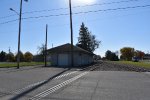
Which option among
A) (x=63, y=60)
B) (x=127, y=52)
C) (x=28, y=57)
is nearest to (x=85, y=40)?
(x=28, y=57)

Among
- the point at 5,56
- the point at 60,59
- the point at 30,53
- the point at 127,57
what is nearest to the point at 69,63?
the point at 60,59

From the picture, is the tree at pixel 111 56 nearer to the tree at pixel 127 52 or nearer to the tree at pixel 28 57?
the tree at pixel 127 52

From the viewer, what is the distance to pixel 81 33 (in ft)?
344

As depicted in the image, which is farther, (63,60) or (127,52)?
(127,52)

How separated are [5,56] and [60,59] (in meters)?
84.7

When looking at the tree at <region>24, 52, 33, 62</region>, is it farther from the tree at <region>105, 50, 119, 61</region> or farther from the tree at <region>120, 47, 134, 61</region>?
the tree at <region>120, 47, 134, 61</region>

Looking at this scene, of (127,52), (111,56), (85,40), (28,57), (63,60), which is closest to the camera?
(63,60)

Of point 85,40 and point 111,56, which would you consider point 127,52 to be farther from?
point 85,40

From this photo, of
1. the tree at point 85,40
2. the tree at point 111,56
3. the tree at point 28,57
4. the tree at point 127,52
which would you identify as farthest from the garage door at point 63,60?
the tree at point 127,52

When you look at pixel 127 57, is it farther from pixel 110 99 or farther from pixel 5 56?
pixel 110 99

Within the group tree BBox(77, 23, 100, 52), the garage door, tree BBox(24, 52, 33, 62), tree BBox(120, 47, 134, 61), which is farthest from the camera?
tree BBox(120, 47, 134, 61)

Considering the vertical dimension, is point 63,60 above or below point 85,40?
below

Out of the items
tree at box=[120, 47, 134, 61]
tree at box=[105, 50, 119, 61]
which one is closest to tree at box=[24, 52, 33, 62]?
tree at box=[105, 50, 119, 61]

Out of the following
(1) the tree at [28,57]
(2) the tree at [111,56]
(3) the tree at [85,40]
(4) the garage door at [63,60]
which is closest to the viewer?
(4) the garage door at [63,60]
